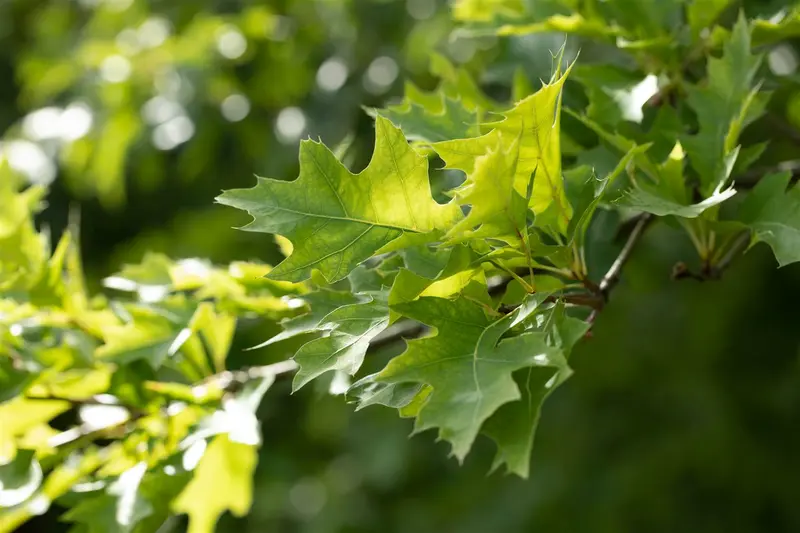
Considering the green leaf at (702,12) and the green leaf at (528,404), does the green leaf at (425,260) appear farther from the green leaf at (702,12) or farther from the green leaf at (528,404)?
the green leaf at (702,12)

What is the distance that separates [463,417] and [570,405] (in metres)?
2.19

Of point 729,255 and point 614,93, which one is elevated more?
point 614,93

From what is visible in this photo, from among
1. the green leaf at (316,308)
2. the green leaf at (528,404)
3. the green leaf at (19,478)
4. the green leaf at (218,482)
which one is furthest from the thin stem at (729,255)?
the green leaf at (19,478)

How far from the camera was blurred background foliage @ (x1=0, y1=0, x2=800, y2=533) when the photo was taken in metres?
2.30

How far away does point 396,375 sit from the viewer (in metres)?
0.76

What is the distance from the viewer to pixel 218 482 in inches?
50.6

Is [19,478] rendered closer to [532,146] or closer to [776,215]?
[532,146]

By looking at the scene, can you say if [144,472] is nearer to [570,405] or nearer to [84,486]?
[84,486]

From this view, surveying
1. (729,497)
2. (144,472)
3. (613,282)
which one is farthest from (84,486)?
(729,497)

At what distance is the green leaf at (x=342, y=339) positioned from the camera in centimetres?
81

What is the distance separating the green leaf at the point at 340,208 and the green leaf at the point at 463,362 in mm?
86

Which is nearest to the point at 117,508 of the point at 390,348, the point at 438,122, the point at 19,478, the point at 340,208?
the point at 19,478

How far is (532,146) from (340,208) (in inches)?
7.5

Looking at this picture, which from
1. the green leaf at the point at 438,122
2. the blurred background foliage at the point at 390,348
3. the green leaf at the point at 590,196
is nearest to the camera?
the green leaf at the point at 590,196
